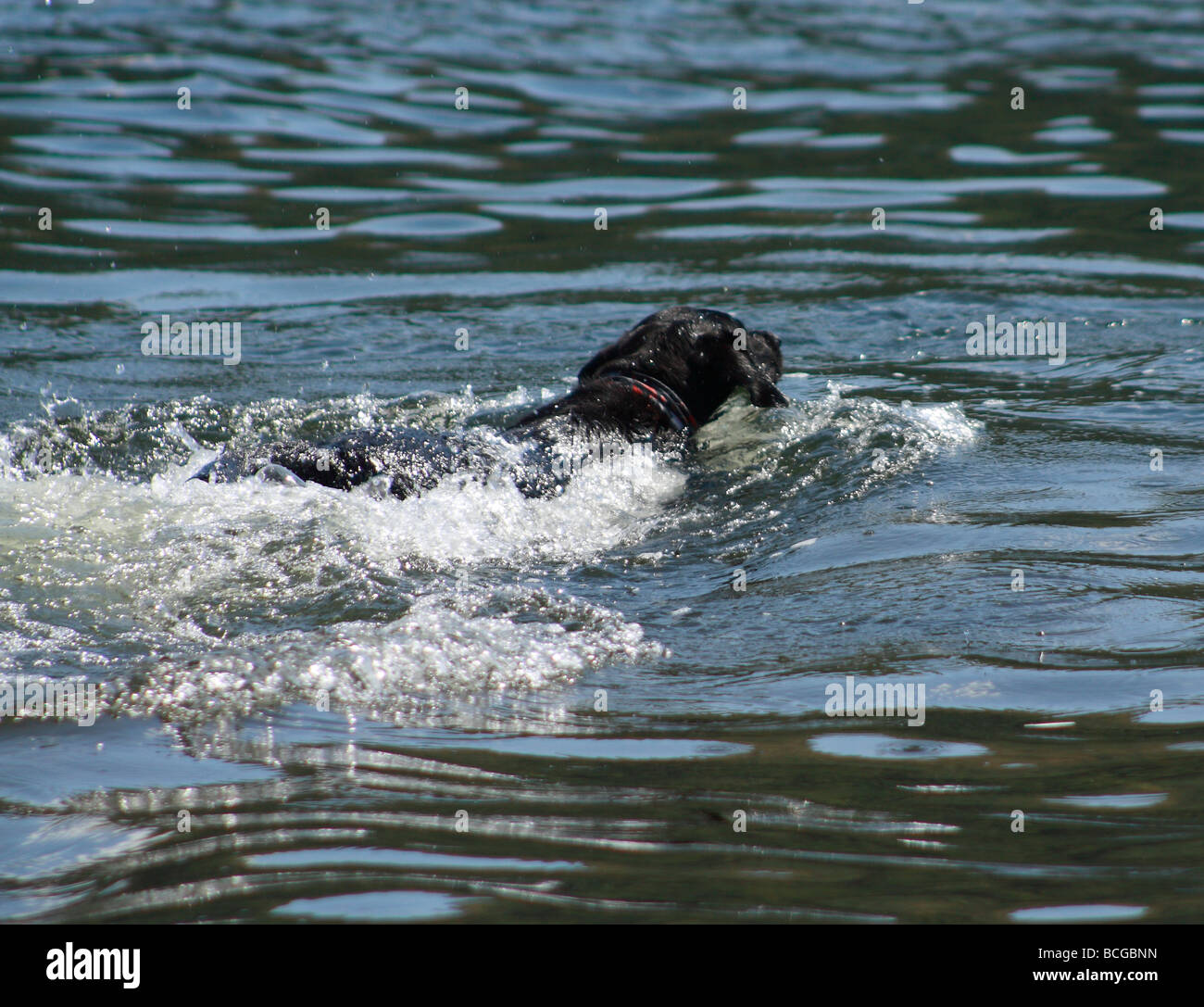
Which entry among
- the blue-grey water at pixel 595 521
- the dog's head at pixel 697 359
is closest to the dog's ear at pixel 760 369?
the dog's head at pixel 697 359

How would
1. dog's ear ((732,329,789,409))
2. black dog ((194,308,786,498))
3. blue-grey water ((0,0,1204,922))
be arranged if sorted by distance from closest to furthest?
blue-grey water ((0,0,1204,922)) → black dog ((194,308,786,498)) → dog's ear ((732,329,789,409))

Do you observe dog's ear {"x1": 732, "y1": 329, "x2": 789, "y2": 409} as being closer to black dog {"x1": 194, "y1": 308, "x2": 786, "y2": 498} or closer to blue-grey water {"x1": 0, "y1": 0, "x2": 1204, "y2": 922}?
black dog {"x1": 194, "y1": 308, "x2": 786, "y2": 498}

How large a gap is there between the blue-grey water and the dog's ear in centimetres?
13

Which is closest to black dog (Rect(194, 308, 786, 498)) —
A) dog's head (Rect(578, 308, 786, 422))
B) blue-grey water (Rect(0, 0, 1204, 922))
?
dog's head (Rect(578, 308, 786, 422))

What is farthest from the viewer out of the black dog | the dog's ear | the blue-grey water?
the dog's ear

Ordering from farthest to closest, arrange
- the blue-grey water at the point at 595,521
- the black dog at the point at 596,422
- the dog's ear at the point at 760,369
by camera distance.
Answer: the dog's ear at the point at 760,369
the black dog at the point at 596,422
the blue-grey water at the point at 595,521

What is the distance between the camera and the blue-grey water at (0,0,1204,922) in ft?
11.2

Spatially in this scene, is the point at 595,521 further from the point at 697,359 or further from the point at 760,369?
the point at 760,369

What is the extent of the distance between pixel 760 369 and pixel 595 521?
1972 millimetres

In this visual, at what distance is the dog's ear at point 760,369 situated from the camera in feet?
25.0

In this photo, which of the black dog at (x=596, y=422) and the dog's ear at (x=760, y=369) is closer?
the black dog at (x=596, y=422)

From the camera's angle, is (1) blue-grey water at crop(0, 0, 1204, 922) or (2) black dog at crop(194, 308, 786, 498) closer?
(1) blue-grey water at crop(0, 0, 1204, 922)

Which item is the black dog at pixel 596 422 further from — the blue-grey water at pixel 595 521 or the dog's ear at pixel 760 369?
the blue-grey water at pixel 595 521
